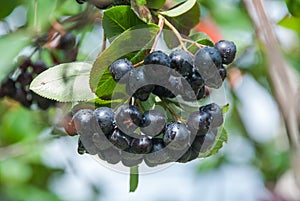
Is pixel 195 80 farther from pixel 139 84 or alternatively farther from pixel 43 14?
pixel 43 14

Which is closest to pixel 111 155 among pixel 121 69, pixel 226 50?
pixel 121 69

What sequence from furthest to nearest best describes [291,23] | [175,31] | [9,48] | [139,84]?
[291,23] < [9,48] < [175,31] < [139,84]

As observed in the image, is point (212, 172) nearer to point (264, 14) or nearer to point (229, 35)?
point (229, 35)

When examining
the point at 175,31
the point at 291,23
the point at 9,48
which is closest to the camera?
the point at 175,31

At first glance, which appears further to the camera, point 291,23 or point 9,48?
point 291,23

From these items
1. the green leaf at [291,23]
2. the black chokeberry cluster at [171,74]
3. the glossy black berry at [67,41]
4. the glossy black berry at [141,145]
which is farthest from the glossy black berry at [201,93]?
the green leaf at [291,23]
